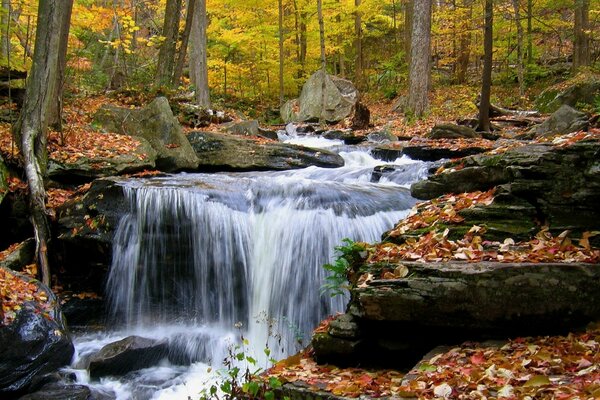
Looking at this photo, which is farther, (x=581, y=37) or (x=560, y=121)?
(x=581, y=37)

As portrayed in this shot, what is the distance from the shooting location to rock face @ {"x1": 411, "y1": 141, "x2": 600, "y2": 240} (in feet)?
15.4

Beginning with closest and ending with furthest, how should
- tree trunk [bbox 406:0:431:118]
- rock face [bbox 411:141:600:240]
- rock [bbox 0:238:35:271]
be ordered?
rock face [bbox 411:141:600:240] → rock [bbox 0:238:35:271] → tree trunk [bbox 406:0:431:118]

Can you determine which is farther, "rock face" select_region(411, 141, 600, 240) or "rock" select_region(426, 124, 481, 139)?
"rock" select_region(426, 124, 481, 139)

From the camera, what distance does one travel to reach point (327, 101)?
20.5 metres

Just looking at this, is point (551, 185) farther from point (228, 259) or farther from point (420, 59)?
point (420, 59)

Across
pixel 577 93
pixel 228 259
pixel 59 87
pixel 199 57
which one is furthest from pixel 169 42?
pixel 577 93

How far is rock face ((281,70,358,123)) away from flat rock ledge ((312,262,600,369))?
50.1 feet

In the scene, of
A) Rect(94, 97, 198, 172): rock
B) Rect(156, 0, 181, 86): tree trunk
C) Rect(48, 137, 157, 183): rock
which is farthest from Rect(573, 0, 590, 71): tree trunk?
Rect(48, 137, 157, 183): rock

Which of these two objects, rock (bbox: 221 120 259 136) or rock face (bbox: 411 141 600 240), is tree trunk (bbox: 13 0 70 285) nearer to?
rock (bbox: 221 120 259 136)

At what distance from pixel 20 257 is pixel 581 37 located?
19.8 metres

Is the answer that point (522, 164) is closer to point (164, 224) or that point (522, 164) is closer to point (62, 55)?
point (164, 224)

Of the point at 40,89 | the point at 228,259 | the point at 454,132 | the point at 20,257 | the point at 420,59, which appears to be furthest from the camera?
the point at 420,59

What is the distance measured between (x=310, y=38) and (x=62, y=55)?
54.7 ft

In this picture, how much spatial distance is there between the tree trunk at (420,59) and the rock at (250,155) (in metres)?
6.08
